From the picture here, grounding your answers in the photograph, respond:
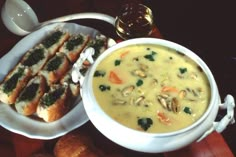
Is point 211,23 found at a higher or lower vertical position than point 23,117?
lower

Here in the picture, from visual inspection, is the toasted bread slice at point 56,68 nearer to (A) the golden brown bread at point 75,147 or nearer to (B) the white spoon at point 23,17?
(B) the white spoon at point 23,17

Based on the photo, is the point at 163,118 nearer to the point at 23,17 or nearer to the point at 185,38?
the point at 23,17

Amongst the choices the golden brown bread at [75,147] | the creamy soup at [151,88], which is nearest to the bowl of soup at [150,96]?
the creamy soup at [151,88]

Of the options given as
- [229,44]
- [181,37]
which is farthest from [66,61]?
[229,44]

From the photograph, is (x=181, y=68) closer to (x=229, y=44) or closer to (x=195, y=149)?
(x=195, y=149)

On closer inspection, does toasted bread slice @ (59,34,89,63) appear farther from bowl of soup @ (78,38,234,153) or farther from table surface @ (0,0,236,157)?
bowl of soup @ (78,38,234,153)

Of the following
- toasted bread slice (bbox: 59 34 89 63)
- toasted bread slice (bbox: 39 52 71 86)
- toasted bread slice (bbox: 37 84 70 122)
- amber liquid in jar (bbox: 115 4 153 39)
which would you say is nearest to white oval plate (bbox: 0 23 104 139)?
toasted bread slice (bbox: 37 84 70 122)

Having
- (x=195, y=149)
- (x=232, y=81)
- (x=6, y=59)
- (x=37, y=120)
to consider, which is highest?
(x=6, y=59)

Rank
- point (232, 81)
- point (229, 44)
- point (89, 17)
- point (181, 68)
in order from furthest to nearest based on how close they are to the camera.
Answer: point (229, 44) → point (232, 81) → point (89, 17) → point (181, 68)
